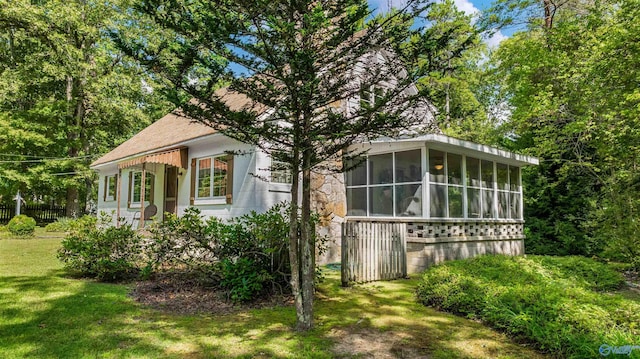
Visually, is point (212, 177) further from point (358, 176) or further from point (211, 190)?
point (358, 176)

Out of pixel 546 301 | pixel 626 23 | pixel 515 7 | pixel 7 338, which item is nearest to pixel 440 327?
pixel 546 301

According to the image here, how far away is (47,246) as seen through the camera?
12.4 metres

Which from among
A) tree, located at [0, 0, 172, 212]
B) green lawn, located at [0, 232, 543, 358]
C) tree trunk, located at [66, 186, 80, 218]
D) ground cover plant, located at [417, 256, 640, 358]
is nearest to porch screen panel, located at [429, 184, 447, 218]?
ground cover plant, located at [417, 256, 640, 358]

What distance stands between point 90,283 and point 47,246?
296 inches

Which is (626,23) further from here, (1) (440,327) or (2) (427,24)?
(1) (440,327)

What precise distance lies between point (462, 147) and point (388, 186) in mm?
2254

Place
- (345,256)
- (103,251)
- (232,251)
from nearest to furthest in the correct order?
(232,251)
(103,251)
(345,256)

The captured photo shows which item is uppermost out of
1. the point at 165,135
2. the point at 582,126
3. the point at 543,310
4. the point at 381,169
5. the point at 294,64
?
the point at 165,135

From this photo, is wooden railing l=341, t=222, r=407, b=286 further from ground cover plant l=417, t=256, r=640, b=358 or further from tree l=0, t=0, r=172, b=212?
tree l=0, t=0, r=172, b=212

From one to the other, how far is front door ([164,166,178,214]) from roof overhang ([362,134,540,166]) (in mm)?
6929

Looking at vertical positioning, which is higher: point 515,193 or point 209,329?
point 515,193

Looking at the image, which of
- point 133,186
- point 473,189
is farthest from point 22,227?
point 473,189

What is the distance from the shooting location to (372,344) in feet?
13.3

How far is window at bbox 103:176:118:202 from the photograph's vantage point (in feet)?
54.8
